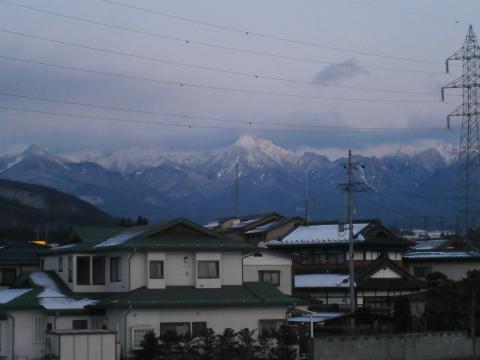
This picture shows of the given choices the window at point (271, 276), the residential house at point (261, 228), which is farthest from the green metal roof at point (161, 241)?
the residential house at point (261, 228)

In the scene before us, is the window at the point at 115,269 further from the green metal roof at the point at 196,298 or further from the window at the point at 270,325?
the window at the point at 270,325

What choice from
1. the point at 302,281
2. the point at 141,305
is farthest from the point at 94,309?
the point at 302,281

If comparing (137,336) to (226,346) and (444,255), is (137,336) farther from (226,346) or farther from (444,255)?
(444,255)

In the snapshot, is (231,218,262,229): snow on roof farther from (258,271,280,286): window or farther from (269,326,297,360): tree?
(269,326,297,360): tree

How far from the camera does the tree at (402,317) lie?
4422 centimetres

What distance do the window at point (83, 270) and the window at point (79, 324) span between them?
8.86 ft

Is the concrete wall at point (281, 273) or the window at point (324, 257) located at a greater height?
the window at point (324, 257)

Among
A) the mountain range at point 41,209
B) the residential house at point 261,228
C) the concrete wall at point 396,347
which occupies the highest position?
the mountain range at point 41,209

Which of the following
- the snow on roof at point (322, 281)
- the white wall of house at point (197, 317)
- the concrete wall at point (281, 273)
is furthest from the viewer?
the snow on roof at point (322, 281)

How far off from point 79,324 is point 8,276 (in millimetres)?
10801

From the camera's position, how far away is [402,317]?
44.8 meters

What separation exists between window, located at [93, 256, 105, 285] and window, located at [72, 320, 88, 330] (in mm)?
2771

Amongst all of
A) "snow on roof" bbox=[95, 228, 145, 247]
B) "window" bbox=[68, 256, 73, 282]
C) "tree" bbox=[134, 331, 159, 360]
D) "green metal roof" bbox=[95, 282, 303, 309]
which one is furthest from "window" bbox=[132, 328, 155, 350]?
"window" bbox=[68, 256, 73, 282]

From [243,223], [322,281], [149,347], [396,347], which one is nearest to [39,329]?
[149,347]
